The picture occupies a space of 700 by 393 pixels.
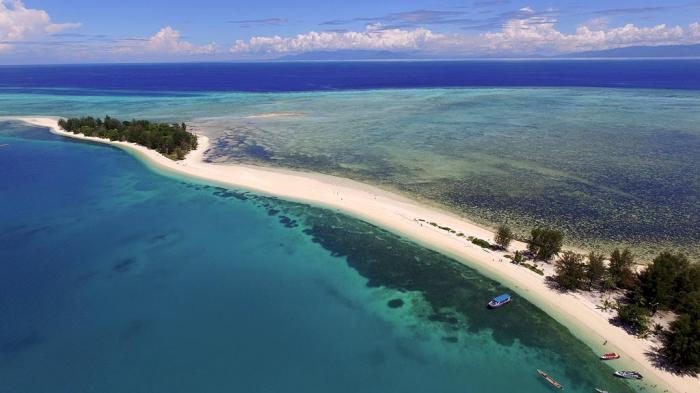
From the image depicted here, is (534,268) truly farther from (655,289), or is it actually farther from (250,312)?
(250,312)

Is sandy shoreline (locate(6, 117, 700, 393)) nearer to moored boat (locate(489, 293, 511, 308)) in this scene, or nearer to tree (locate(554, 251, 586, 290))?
tree (locate(554, 251, 586, 290))

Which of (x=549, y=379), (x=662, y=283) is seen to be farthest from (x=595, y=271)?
(x=549, y=379)

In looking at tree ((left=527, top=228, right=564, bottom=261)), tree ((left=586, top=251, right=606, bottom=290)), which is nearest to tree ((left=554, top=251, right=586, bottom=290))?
tree ((left=586, top=251, right=606, bottom=290))

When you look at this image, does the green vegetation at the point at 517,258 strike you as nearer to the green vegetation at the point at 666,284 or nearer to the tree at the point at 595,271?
the tree at the point at 595,271

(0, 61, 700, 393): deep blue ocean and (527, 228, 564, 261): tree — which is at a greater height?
(527, 228, 564, 261): tree

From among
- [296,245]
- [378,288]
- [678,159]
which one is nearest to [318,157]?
[296,245]

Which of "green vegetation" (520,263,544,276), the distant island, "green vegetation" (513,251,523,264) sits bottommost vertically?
"green vegetation" (520,263,544,276)

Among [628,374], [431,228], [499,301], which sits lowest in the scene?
[628,374]

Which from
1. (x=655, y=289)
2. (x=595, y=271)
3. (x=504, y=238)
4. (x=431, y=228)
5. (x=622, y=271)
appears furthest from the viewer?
(x=431, y=228)
